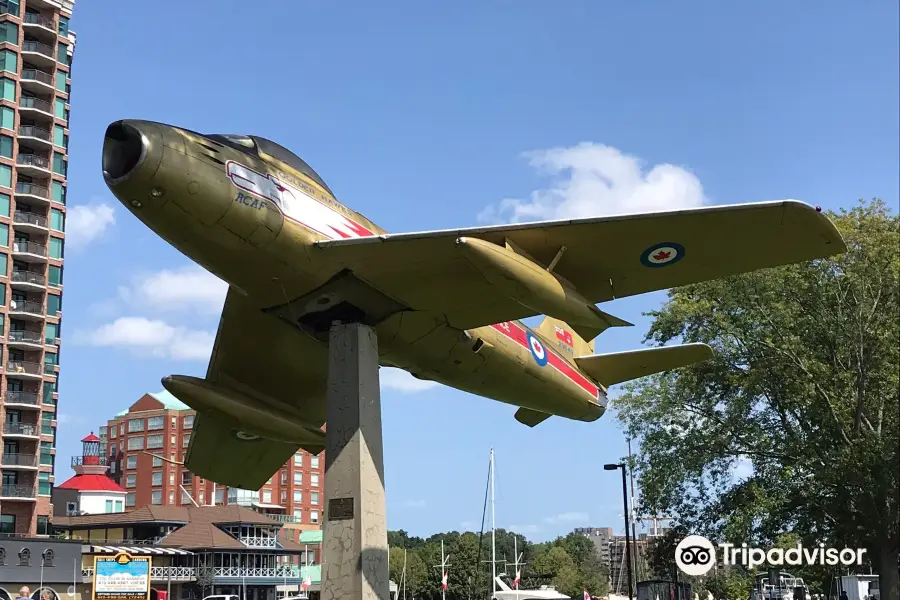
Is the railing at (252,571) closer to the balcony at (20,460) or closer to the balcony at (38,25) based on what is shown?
the balcony at (20,460)

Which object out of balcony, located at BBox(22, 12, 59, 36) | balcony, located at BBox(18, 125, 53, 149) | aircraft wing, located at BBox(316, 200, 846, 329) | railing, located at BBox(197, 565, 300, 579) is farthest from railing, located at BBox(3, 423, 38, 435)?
aircraft wing, located at BBox(316, 200, 846, 329)

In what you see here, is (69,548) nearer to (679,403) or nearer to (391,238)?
(679,403)

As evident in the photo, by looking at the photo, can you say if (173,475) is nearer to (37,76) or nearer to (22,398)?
(22,398)

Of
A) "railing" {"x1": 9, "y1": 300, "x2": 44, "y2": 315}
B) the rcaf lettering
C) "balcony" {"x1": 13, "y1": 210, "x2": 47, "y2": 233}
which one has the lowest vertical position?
the rcaf lettering

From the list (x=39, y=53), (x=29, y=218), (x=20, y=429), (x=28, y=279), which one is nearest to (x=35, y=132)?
(x=39, y=53)

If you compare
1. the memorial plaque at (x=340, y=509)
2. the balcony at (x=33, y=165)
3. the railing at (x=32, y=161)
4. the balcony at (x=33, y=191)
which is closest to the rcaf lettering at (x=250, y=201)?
the memorial plaque at (x=340, y=509)

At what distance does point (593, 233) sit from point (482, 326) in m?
3.28

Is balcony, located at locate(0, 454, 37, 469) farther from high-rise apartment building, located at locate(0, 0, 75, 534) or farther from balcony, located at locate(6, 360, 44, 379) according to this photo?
balcony, located at locate(6, 360, 44, 379)

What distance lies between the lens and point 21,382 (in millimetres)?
68000

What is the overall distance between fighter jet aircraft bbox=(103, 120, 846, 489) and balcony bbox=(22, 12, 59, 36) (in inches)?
2602

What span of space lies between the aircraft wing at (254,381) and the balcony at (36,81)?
62426 mm

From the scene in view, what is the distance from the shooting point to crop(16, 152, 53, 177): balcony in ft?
230

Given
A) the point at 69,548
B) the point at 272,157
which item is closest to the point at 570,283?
the point at 272,157

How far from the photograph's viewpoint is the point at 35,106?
235 ft
